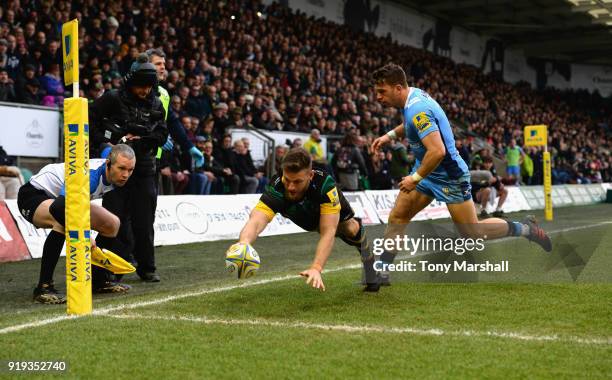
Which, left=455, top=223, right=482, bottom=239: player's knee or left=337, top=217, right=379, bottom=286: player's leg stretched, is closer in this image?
left=337, top=217, right=379, bottom=286: player's leg stretched

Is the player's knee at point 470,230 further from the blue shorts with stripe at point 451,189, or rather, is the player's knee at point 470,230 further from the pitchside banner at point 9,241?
the pitchside banner at point 9,241

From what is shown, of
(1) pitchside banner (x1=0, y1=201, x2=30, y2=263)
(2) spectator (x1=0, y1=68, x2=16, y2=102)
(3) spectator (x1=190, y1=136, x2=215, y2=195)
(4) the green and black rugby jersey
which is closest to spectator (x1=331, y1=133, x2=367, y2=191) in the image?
(3) spectator (x1=190, y1=136, x2=215, y2=195)

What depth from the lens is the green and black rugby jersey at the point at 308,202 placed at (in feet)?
18.0

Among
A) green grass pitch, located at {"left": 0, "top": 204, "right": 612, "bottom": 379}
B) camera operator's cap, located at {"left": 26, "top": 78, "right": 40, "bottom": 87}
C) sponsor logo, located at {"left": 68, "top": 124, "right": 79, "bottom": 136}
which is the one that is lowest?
green grass pitch, located at {"left": 0, "top": 204, "right": 612, "bottom": 379}

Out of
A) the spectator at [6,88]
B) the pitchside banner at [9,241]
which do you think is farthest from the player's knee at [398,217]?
the spectator at [6,88]

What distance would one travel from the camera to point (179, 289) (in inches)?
258

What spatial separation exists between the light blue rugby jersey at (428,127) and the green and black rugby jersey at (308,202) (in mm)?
955

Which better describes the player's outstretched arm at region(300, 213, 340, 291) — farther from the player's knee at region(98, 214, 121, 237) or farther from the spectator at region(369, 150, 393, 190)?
the spectator at region(369, 150, 393, 190)

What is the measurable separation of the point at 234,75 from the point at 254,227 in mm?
13720

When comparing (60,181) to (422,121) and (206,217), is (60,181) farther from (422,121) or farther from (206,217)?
(206,217)

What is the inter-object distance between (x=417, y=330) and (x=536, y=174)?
86.7ft

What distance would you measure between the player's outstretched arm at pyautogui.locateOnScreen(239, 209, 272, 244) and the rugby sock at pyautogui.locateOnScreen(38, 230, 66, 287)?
1.72 meters

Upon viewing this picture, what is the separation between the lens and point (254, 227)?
533 cm

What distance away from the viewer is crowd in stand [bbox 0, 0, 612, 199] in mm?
13648
